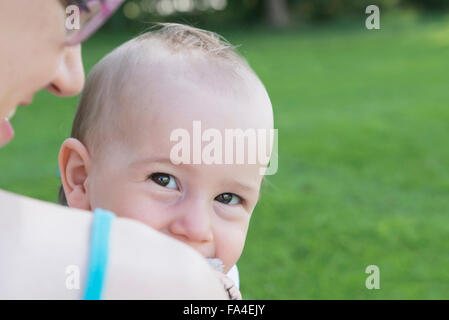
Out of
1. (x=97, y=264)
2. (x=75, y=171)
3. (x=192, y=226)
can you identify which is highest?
(x=97, y=264)

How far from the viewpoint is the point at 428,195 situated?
553 cm

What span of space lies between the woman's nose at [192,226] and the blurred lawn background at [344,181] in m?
1.27

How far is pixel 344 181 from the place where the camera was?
19.5 feet

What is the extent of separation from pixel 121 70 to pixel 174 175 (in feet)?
1.41

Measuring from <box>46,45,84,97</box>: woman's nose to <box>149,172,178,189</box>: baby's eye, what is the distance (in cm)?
68

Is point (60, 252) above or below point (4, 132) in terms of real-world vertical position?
below

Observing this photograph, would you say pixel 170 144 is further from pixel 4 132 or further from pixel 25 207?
pixel 25 207

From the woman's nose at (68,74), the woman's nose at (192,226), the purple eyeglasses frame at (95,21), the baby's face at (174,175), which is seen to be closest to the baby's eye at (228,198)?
the baby's face at (174,175)

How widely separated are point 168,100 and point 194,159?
217mm

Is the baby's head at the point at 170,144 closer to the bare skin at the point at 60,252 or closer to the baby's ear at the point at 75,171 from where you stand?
the baby's ear at the point at 75,171

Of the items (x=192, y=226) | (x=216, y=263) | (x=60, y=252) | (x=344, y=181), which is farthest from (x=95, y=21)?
(x=344, y=181)

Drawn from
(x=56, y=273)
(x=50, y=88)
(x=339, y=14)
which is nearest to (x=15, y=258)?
(x=56, y=273)

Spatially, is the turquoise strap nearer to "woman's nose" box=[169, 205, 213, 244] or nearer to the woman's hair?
"woman's nose" box=[169, 205, 213, 244]

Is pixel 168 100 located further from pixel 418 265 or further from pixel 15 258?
pixel 418 265
